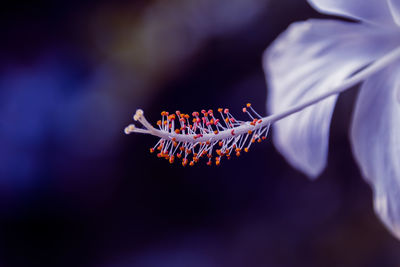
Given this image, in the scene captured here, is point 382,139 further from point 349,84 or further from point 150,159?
point 150,159

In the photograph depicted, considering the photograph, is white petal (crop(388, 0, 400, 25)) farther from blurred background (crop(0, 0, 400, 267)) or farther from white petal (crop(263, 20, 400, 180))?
blurred background (crop(0, 0, 400, 267))

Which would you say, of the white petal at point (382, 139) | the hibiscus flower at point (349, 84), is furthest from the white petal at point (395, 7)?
the white petal at point (382, 139)

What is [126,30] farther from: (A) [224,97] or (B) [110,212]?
(B) [110,212]

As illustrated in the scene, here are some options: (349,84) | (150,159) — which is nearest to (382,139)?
(349,84)

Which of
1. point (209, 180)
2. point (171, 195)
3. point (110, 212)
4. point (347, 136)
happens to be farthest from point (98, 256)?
point (347, 136)

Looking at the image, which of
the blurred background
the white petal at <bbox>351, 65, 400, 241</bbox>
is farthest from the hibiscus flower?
the blurred background

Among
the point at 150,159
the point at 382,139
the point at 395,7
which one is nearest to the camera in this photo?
the point at 395,7
